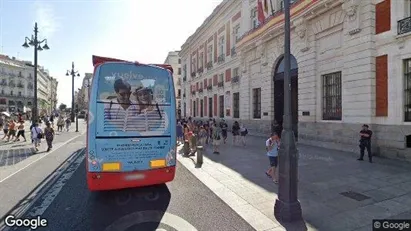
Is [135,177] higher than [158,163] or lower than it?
lower

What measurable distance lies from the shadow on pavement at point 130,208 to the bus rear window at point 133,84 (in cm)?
224

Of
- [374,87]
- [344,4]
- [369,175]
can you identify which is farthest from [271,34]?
[369,175]

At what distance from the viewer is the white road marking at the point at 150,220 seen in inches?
189

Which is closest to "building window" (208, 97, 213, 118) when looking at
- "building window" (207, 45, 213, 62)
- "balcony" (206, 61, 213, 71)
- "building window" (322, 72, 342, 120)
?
"balcony" (206, 61, 213, 71)

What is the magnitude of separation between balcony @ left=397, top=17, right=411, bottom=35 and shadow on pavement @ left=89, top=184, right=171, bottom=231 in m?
10.8

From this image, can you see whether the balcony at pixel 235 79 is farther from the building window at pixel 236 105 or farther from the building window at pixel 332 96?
the building window at pixel 332 96

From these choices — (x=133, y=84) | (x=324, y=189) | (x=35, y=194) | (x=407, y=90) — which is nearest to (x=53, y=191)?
(x=35, y=194)

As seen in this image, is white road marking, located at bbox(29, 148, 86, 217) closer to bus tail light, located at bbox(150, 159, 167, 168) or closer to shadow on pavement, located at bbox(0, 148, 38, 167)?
bus tail light, located at bbox(150, 159, 167, 168)

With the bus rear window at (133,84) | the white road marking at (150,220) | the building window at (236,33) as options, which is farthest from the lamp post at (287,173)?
the building window at (236,33)

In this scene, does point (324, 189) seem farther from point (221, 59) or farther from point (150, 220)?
point (221, 59)

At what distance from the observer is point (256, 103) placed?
2317 cm

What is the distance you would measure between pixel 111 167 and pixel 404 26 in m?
11.9

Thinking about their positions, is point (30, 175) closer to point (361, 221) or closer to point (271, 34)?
point (361, 221)

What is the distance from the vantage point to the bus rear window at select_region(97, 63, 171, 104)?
240 inches
